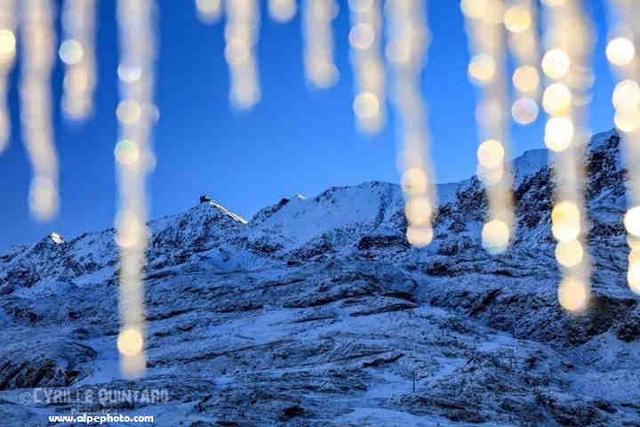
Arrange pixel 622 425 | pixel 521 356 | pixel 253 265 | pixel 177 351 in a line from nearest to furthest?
pixel 622 425, pixel 521 356, pixel 177 351, pixel 253 265

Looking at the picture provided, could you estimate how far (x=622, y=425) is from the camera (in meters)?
27.7

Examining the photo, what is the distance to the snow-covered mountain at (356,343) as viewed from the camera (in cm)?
2794

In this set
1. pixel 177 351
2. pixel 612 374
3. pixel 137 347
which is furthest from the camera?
pixel 137 347

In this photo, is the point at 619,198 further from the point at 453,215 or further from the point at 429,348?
the point at 429,348

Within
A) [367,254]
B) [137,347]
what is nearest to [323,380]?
[137,347]

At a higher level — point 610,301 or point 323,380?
point 610,301

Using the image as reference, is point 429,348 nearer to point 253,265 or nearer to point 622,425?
point 622,425

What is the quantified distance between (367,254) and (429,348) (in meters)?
66.1

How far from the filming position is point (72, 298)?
77875 millimetres

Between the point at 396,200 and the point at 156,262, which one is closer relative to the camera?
the point at 156,262

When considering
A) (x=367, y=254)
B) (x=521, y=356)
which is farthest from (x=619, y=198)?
(x=521, y=356)

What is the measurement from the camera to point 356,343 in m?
43.6


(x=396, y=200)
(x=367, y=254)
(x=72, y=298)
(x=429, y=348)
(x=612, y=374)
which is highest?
(x=396, y=200)

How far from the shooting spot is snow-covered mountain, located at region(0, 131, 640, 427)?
27.9m
